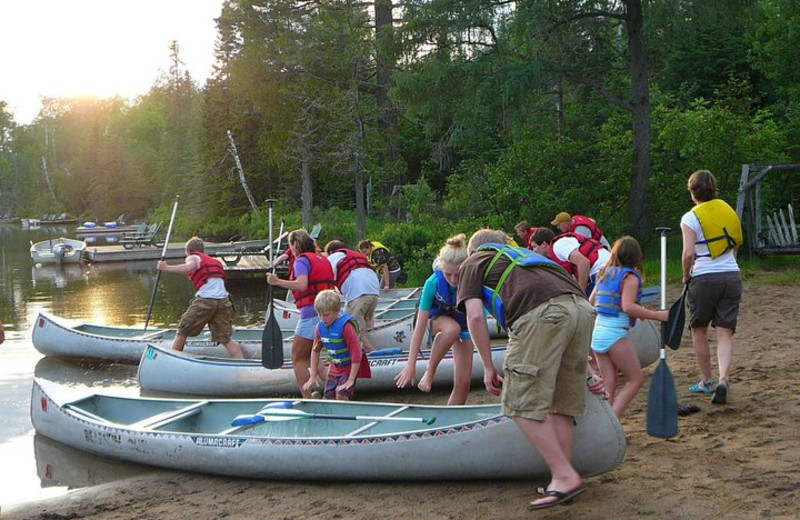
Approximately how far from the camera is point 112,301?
829 inches

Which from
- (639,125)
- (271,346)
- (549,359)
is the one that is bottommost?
(271,346)

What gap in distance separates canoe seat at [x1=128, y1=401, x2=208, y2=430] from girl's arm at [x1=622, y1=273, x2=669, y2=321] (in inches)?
151

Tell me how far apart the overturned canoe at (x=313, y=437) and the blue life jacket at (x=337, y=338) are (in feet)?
1.70

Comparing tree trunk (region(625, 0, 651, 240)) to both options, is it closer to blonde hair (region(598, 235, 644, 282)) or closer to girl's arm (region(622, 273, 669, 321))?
blonde hair (region(598, 235, 644, 282))

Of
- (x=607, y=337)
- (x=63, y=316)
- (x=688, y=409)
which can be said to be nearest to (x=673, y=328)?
(x=607, y=337)

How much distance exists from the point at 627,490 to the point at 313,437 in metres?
2.23

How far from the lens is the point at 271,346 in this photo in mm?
8734

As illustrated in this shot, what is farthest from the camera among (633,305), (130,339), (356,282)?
(130,339)

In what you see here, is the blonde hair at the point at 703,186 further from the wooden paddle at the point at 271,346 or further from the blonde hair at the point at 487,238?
the wooden paddle at the point at 271,346

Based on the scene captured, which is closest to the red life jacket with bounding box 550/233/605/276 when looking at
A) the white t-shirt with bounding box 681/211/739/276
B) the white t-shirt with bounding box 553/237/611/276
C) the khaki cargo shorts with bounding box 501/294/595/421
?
the white t-shirt with bounding box 553/237/611/276

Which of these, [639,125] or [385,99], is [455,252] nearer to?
[639,125]

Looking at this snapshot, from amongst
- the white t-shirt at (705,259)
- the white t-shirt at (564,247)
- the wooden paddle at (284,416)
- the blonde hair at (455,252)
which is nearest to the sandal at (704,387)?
the white t-shirt at (705,259)

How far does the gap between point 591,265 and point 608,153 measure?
959cm

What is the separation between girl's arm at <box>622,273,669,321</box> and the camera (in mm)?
5495
